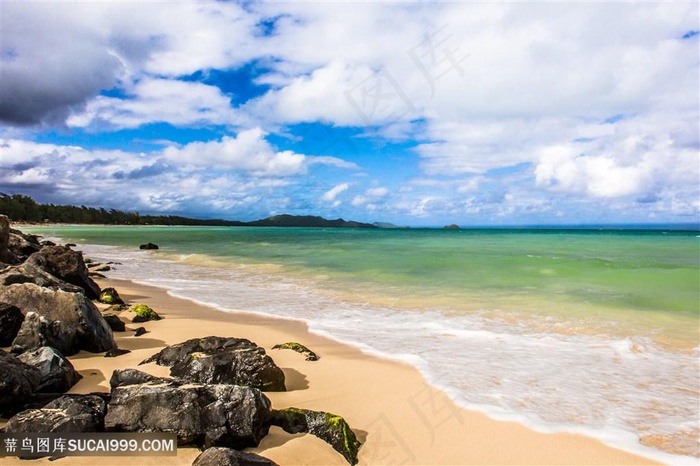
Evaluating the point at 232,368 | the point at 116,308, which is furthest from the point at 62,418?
the point at 116,308

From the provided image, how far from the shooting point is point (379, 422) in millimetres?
4500

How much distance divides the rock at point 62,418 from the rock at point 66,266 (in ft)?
26.1

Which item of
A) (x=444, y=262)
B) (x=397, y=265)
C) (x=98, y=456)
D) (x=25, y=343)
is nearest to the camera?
(x=98, y=456)

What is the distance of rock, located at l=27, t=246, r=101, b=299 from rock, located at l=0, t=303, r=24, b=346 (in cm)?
493

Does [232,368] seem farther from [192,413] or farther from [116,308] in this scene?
[116,308]

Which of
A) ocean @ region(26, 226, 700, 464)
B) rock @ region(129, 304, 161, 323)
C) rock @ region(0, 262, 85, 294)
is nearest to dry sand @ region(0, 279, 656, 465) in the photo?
ocean @ region(26, 226, 700, 464)

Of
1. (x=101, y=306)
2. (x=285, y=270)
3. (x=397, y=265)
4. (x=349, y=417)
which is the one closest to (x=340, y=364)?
(x=349, y=417)

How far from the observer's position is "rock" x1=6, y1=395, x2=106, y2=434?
11.1ft

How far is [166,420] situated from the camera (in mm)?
3527

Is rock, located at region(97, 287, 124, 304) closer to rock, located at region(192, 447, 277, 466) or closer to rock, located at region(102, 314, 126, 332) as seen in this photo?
rock, located at region(102, 314, 126, 332)

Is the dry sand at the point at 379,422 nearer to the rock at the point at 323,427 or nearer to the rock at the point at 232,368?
the rock at the point at 323,427

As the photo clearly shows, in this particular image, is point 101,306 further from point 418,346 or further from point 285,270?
point 285,270

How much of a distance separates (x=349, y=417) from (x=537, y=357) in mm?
3971

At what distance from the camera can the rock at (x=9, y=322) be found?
5.67 metres
